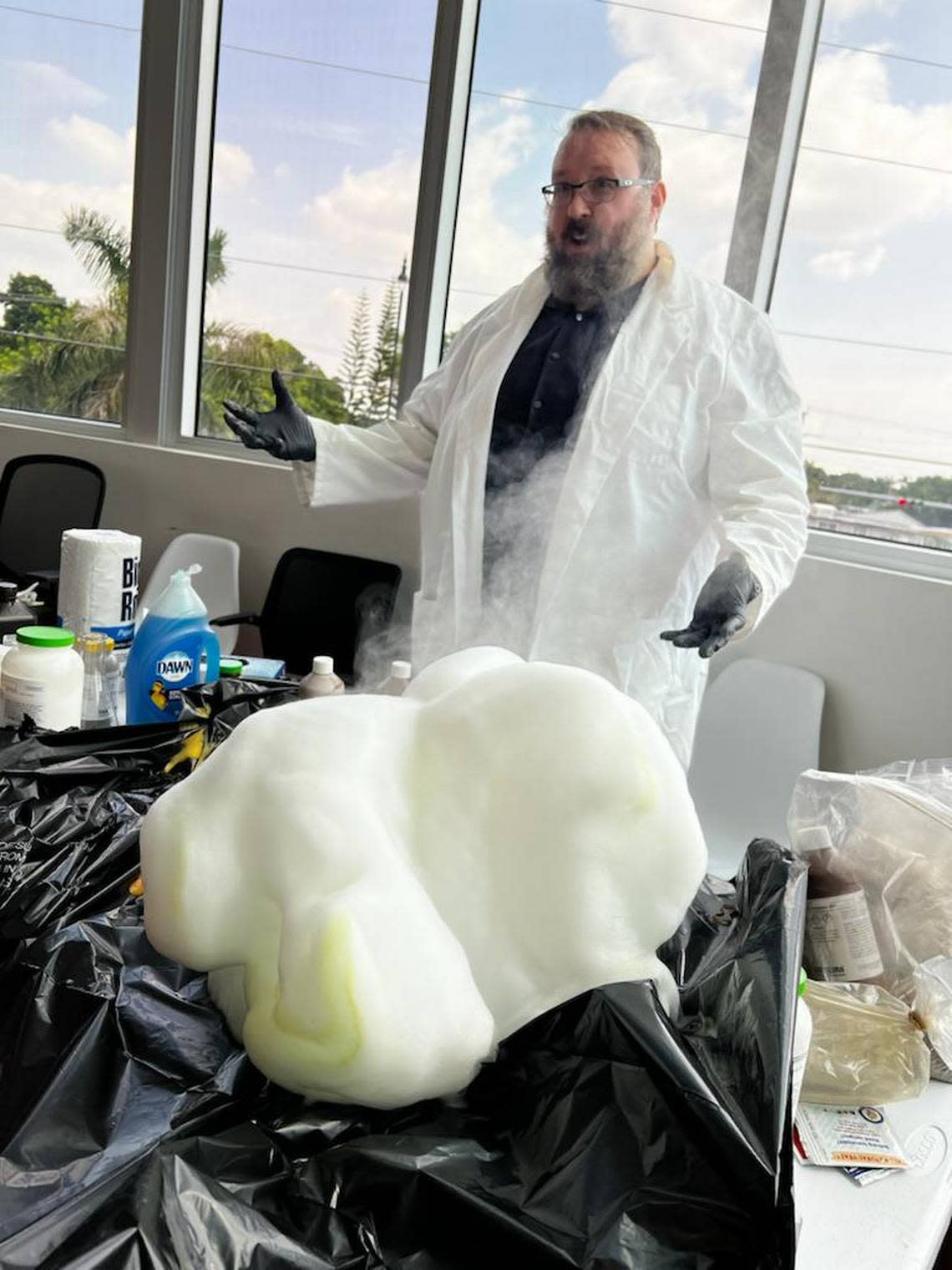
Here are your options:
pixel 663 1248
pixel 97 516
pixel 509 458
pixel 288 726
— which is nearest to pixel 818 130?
pixel 509 458

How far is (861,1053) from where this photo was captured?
3.08ft

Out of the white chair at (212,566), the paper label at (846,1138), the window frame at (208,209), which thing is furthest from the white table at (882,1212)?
the white chair at (212,566)

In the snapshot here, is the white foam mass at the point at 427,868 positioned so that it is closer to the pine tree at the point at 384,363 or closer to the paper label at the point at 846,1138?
the paper label at the point at 846,1138

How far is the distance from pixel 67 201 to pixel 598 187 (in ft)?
8.18

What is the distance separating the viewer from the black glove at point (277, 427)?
2.09m

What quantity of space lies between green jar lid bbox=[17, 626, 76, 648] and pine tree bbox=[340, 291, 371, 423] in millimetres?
2338

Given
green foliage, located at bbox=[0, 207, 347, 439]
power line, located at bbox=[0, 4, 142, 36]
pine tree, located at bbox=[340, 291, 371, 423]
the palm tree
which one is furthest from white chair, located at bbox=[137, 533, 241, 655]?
Result: power line, located at bbox=[0, 4, 142, 36]

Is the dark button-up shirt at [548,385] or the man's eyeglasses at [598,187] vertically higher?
the man's eyeglasses at [598,187]

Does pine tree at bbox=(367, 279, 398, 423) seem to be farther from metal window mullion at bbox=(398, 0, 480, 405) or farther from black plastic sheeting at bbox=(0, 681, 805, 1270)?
black plastic sheeting at bbox=(0, 681, 805, 1270)

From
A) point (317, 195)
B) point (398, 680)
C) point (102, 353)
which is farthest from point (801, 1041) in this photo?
point (102, 353)

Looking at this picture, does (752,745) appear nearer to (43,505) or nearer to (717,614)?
(717,614)

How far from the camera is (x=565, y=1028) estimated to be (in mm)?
732

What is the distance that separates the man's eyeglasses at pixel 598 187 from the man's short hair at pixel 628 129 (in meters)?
0.03

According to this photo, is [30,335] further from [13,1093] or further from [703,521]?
[13,1093]
